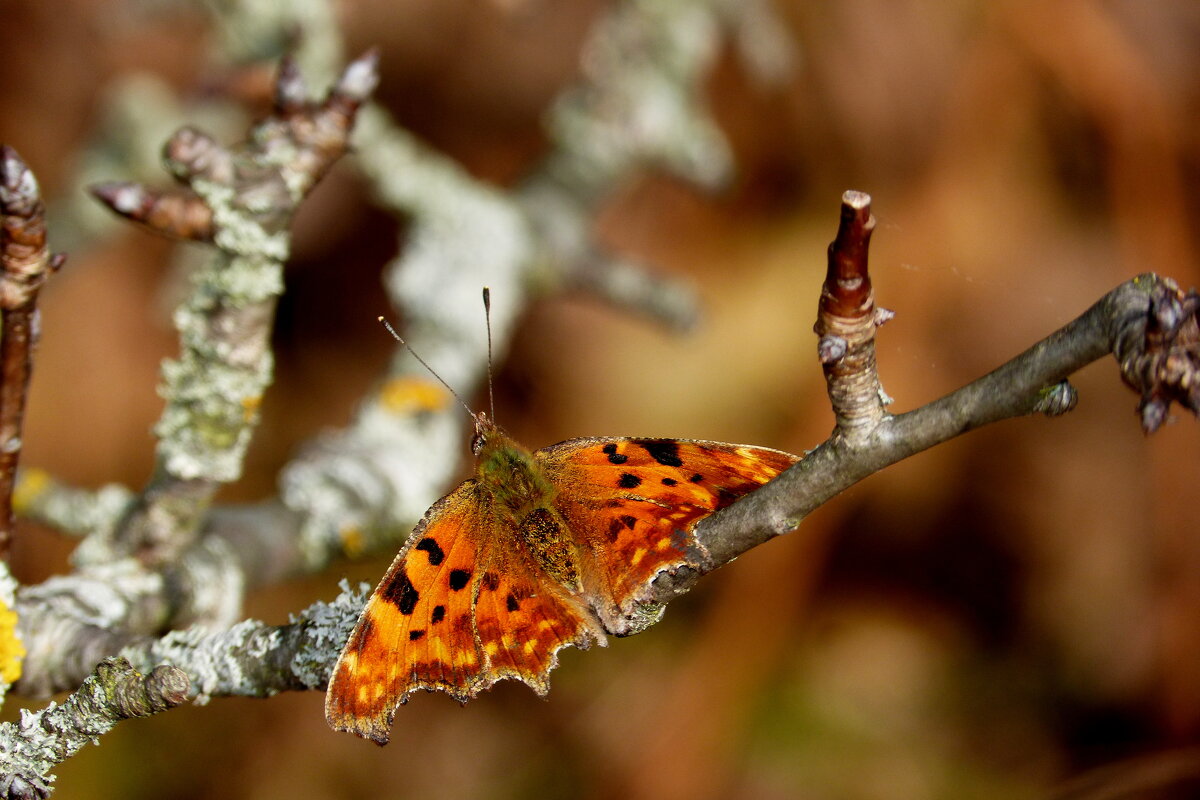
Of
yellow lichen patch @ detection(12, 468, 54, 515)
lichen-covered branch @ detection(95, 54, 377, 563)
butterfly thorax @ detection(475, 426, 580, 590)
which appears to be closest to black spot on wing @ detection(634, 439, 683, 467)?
butterfly thorax @ detection(475, 426, 580, 590)

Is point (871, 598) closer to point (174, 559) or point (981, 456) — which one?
point (981, 456)

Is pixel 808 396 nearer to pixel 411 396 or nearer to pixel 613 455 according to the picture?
pixel 411 396

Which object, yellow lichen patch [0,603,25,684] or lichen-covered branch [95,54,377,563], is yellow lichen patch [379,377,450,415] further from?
yellow lichen patch [0,603,25,684]

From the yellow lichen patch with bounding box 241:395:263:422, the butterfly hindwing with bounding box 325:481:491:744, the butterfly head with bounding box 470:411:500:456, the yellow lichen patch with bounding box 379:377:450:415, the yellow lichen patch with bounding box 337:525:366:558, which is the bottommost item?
the butterfly hindwing with bounding box 325:481:491:744

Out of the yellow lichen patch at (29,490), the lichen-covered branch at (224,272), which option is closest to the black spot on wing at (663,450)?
the lichen-covered branch at (224,272)

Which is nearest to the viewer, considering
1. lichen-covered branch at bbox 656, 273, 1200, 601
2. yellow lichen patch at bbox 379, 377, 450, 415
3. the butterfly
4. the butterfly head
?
lichen-covered branch at bbox 656, 273, 1200, 601

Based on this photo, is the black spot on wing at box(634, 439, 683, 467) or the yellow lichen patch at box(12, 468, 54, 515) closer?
the black spot on wing at box(634, 439, 683, 467)

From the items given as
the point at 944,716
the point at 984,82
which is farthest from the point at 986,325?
the point at 944,716
